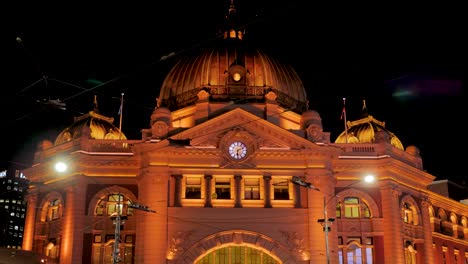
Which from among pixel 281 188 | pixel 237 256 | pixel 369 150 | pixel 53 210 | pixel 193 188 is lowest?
pixel 237 256

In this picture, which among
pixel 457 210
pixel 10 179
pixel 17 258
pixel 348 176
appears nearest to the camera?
pixel 17 258

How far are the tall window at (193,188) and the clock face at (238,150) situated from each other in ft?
11.9

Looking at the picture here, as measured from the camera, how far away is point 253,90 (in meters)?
64.0

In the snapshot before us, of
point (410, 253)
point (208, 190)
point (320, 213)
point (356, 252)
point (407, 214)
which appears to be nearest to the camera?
point (320, 213)

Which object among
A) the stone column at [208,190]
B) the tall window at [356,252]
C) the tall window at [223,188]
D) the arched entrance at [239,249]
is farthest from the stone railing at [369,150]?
the stone column at [208,190]

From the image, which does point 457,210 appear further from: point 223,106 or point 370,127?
point 223,106

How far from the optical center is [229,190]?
5409 centimetres

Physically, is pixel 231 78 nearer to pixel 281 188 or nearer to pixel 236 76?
pixel 236 76

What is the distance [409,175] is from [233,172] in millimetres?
17752

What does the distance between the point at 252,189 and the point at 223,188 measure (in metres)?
2.49

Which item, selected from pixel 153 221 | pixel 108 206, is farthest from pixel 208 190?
pixel 108 206

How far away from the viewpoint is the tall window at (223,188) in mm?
53812

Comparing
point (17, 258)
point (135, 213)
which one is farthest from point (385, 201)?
point (17, 258)

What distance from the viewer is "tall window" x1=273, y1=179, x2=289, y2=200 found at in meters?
54.3
